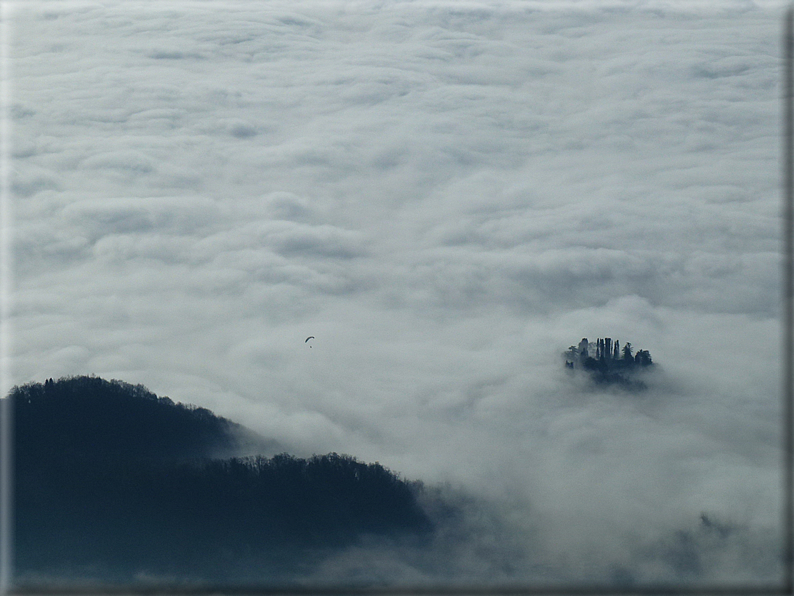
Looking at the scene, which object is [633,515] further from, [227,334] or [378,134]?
[378,134]

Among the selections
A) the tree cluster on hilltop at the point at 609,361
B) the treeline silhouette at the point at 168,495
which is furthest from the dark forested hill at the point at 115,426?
the tree cluster on hilltop at the point at 609,361

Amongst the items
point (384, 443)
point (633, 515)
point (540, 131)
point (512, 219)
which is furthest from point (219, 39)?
point (633, 515)

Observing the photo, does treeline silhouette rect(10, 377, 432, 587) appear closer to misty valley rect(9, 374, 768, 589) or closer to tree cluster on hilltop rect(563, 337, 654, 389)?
misty valley rect(9, 374, 768, 589)

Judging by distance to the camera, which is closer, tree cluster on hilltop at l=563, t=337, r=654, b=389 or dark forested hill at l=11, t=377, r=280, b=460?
dark forested hill at l=11, t=377, r=280, b=460

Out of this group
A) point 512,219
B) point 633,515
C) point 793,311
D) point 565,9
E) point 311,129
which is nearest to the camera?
point 793,311

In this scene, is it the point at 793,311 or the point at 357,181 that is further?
the point at 357,181

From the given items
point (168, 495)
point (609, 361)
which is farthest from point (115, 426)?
point (609, 361)

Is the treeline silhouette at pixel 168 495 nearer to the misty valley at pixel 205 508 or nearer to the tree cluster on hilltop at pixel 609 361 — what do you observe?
the misty valley at pixel 205 508

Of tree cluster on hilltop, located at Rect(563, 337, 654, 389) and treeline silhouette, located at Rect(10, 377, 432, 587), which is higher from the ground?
tree cluster on hilltop, located at Rect(563, 337, 654, 389)

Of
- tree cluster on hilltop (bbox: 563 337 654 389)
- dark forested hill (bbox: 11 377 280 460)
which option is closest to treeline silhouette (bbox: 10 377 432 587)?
dark forested hill (bbox: 11 377 280 460)
